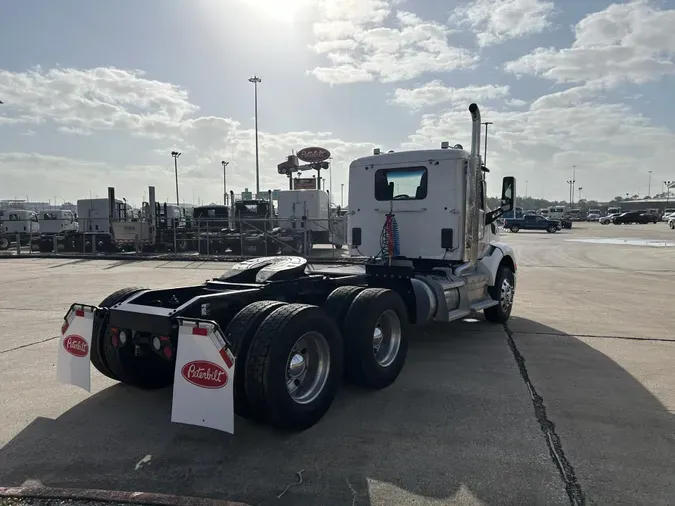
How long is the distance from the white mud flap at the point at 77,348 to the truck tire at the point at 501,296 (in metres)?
5.81

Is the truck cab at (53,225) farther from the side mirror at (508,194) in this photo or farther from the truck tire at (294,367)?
the truck tire at (294,367)

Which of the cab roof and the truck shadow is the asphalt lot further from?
the cab roof

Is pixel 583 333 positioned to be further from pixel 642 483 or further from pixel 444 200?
pixel 642 483

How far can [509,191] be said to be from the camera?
23.4ft

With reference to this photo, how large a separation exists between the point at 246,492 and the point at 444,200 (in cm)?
474

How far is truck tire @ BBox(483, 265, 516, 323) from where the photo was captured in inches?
309

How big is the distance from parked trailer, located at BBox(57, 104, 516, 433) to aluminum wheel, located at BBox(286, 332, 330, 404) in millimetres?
12

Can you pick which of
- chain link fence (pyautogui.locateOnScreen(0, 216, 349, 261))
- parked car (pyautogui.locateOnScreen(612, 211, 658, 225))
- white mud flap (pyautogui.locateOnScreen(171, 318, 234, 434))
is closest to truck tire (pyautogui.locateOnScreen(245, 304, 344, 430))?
white mud flap (pyautogui.locateOnScreen(171, 318, 234, 434))

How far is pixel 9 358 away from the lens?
19.8 feet

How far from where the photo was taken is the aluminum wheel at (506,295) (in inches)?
316

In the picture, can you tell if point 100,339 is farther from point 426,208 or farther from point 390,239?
point 426,208

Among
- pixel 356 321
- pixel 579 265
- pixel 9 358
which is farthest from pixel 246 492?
pixel 579 265

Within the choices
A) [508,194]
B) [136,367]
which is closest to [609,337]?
[508,194]

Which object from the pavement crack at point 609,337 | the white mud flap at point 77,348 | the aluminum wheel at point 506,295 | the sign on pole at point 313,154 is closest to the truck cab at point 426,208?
the aluminum wheel at point 506,295
